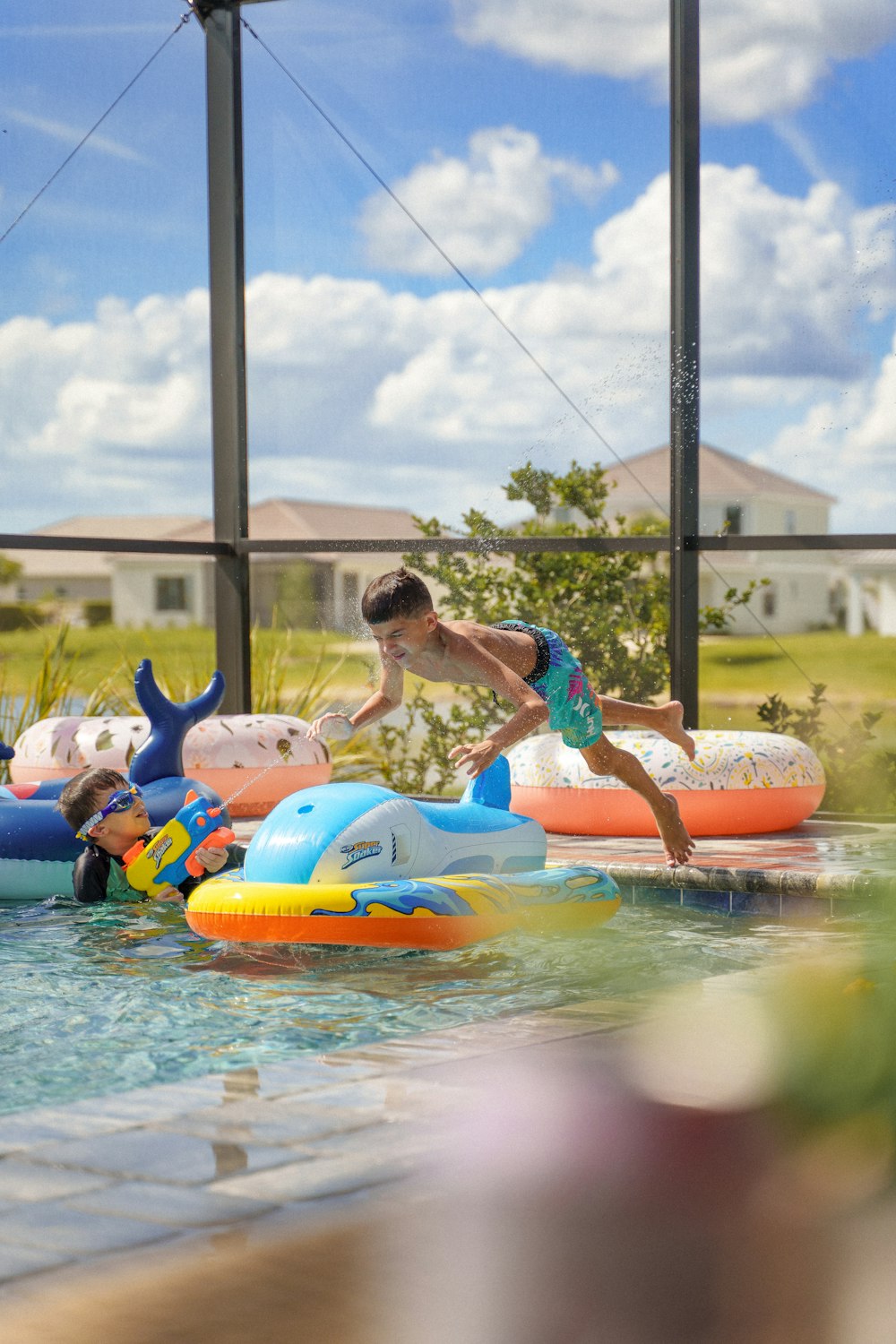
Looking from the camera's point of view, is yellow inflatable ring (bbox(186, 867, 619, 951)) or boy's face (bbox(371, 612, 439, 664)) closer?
yellow inflatable ring (bbox(186, 867, 619, 951))

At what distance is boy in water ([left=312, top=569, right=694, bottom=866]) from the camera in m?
5.41

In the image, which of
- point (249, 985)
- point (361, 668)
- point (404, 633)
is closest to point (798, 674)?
point (361, 668)

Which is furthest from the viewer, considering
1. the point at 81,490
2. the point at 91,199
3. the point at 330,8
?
the point at 81,490

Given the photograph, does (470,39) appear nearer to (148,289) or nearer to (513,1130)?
(513,1130)

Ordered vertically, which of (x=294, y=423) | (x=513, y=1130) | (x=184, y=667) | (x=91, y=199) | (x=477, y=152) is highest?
(x=91, y=199)

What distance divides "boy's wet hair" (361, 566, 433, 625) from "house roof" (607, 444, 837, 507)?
3.35 m

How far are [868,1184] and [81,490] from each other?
31644 millimetres

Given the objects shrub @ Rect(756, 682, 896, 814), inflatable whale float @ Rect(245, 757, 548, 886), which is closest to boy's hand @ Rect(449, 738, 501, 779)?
inflatable whale float @ Rect(245, 757, 548, 886)

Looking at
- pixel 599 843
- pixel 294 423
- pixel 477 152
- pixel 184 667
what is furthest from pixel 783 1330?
pixel 294 423

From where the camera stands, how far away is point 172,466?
31.5 metres

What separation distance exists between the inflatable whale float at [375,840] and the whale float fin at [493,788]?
12 centimetres

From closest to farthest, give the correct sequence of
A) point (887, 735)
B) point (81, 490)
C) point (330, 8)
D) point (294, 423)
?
point (887, 735) → point (330, 8) → point (294, 423) → point (81, 490)

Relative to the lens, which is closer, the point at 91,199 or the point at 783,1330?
the point at 783,1330

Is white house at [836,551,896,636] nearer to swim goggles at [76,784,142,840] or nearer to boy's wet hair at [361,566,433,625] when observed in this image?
boy's wet hair at [361,566,433,625]
